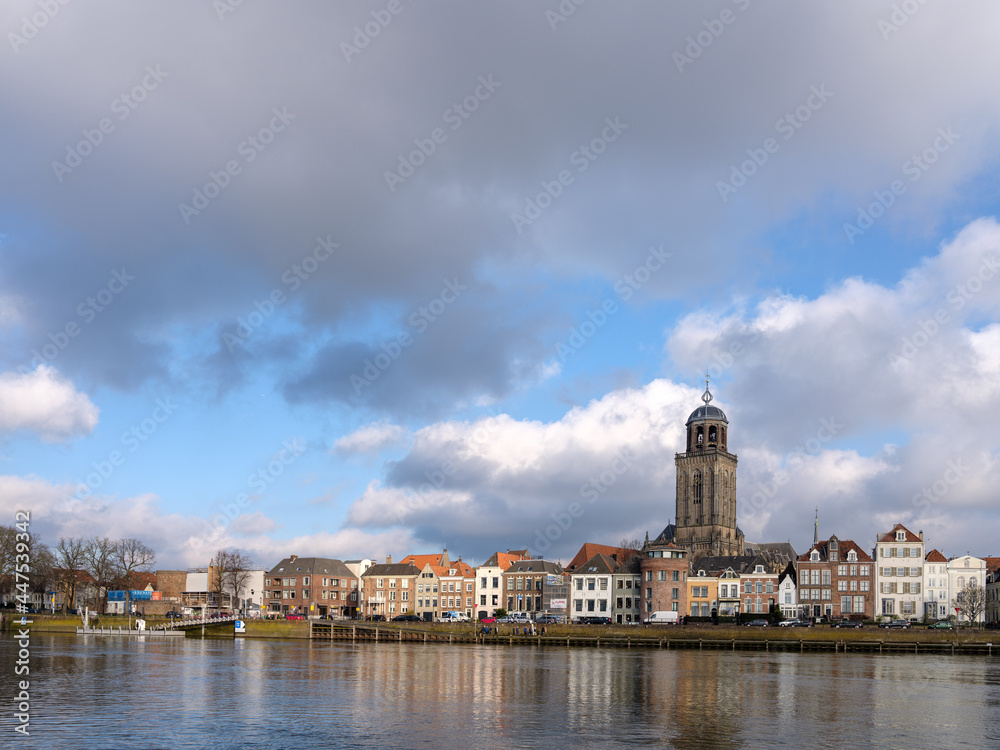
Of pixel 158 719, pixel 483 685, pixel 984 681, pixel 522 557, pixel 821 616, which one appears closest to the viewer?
pixel 158 719

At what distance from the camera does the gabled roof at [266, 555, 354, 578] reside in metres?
153

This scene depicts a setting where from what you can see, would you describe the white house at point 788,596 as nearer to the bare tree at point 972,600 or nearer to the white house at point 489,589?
the bare tree at point 972,600

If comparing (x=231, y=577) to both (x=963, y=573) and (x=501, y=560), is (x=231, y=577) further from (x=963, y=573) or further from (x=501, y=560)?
(x=963, y=573)

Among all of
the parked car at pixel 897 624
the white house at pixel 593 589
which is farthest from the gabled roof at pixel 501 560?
the parked car at pixel 897 624

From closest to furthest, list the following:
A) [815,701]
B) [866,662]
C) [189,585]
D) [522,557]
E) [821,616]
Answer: [815,701] → [866,662] → [821,616] → [522,557] → [189,585]

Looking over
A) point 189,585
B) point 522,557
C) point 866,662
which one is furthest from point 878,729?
point 189,585

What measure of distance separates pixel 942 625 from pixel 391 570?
81577mm

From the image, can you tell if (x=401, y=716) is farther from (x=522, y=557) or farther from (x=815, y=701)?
(x=522, y=557)

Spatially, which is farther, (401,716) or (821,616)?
(821,616)

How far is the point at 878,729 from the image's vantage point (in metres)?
39.4

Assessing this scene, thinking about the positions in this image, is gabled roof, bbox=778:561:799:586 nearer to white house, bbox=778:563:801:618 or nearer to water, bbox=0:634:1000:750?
white house, bbox=778:563:801:618

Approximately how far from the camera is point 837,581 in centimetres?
12081

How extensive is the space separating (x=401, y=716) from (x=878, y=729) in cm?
2003

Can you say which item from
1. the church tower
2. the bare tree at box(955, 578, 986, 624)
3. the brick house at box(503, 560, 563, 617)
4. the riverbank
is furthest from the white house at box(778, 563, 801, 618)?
the church tower
